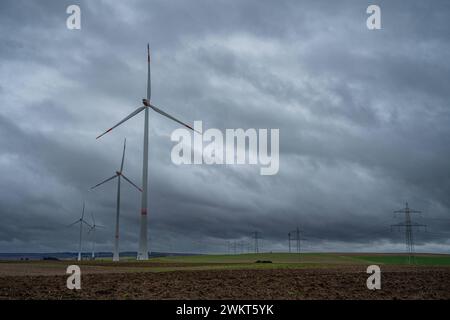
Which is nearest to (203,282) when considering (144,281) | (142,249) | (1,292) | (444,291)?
(144,281)

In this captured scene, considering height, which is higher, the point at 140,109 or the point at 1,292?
the point at 140,109

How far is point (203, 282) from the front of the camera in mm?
47719

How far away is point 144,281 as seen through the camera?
47969mm

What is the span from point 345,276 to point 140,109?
232 feet
